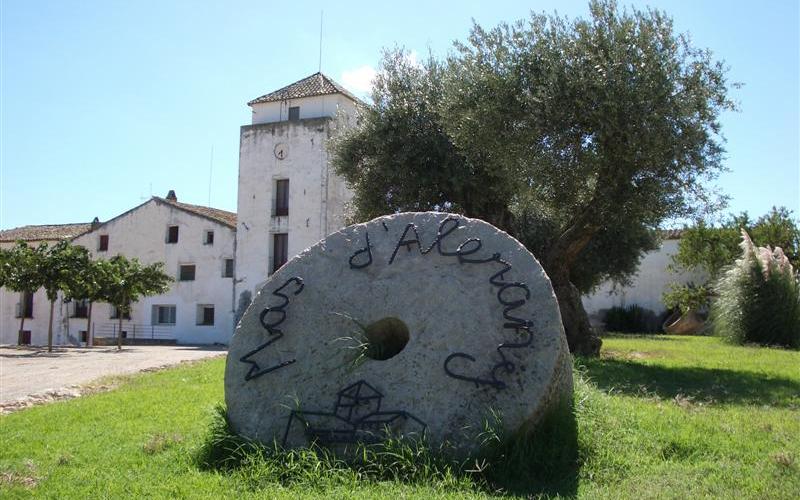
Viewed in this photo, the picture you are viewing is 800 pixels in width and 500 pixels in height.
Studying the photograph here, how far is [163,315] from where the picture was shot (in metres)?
36.6

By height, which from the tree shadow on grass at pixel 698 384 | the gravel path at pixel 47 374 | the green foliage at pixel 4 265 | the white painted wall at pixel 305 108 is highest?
the white painted wall at pixel 305 108

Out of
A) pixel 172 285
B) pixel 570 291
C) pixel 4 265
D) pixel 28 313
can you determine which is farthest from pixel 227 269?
pixel 570 291

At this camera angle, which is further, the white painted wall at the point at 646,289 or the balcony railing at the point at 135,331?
the white painted wall at the point at 646,289

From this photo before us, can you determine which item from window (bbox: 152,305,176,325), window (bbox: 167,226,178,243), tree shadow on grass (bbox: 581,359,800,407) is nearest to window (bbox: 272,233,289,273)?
window (bbox: 167,226,178,243)

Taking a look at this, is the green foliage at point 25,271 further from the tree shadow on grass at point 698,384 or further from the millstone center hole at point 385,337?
the millstone center hole at point 385,337

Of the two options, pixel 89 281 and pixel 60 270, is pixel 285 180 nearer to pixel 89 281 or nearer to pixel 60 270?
pixel 89 281

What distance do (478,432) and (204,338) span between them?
31.7 m

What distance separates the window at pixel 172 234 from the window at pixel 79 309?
5.76 meters

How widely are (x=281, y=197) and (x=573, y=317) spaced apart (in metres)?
22.1

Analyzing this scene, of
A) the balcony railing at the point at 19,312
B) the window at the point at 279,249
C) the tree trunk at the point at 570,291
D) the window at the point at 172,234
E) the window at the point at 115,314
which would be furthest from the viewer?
the balcony railing at the point at 19,312

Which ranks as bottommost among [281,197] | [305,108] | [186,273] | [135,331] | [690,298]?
[135,331]

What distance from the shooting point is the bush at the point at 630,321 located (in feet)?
117

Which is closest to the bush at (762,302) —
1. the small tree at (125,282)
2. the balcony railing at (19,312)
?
the small tree at (125,282)

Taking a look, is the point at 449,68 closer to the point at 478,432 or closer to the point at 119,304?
the point at 478,432
